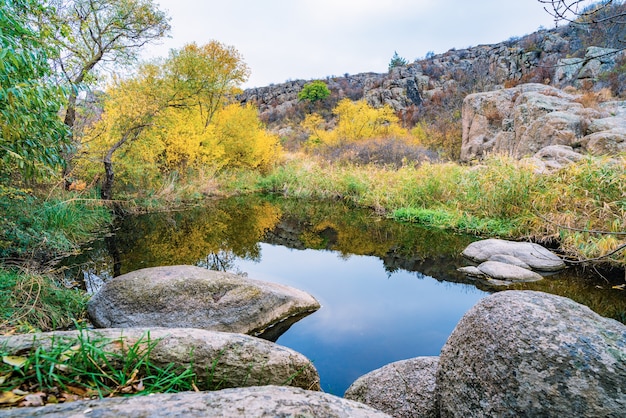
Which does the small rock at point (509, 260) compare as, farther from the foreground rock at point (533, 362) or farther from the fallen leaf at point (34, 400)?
the fallen leaf at point (34, 400)

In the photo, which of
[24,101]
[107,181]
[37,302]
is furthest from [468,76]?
[37,302]

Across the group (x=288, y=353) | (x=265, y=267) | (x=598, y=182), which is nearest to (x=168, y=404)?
(x=288, y=353)

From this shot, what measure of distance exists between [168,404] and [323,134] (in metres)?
24.5

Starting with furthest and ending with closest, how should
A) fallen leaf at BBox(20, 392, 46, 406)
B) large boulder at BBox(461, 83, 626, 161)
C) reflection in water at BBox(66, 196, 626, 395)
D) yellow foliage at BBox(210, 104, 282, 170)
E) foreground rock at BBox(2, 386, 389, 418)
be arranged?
yellow foliage at BBox(210, 104, 282, 170)
large boulder at BBox(461, 83, 626, 161)
reflection in water at BBox(66, 196, 626, 395)
fallen leaf at BBox(20, 392, 46, 406)
foreground rock at BBox(2, 386, 389, 418)

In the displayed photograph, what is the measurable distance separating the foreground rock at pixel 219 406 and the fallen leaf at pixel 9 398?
0.16m

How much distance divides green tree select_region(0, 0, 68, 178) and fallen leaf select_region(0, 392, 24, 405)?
2150 mm

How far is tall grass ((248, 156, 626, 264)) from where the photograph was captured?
19.3 ft

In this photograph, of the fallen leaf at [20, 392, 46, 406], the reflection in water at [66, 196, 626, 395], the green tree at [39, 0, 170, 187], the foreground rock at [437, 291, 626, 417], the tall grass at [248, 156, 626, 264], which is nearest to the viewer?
the fallen leaf at [20, 392, 46, 406]

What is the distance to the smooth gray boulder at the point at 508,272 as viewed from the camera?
523cm

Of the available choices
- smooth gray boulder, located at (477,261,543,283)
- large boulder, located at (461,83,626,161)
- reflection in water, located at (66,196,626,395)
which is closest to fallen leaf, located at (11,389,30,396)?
reflection in water, located at (66,196,626,395)

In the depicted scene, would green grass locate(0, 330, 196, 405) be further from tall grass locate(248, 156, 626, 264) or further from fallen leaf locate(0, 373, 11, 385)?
tall grass locate(248, 156, 626, 264)

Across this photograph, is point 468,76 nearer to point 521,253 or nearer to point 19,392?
point 521,253

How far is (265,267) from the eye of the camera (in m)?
6.47

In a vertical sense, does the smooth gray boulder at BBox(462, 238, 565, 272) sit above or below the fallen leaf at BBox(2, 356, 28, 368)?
below
